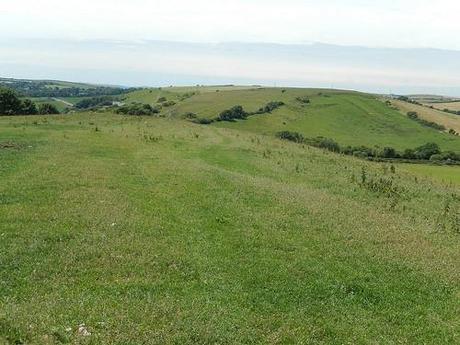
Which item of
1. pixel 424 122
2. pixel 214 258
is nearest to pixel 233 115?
pixel 424 122

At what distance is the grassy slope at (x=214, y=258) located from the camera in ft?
41.4

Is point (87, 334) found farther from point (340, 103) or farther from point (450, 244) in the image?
point (340, 103)

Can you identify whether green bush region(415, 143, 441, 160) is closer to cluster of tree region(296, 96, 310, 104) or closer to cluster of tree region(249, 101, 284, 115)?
cluster of tree region(249, 101, 284, 115)

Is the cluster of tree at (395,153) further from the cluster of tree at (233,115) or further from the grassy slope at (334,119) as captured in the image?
the cluster of tree at (233,115)

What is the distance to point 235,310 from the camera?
13609 millimetres

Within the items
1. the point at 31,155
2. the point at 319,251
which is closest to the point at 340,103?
the point at 31,155

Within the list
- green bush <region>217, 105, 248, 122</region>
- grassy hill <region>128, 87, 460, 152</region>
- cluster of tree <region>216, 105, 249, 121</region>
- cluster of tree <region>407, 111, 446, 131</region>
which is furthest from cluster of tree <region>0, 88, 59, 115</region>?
cluster of tree <region>407, 111, 446, 131</region>

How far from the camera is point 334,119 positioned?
162 metres

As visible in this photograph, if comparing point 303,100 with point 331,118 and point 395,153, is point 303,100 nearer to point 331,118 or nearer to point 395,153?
point 331,118

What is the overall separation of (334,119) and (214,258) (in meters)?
149

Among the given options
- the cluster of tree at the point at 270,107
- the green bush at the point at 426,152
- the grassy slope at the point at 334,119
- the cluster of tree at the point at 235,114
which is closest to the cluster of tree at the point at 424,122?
the grassy slope at the point at 334,119

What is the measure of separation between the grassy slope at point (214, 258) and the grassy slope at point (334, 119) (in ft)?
330

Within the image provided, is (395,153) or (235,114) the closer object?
(395,153)

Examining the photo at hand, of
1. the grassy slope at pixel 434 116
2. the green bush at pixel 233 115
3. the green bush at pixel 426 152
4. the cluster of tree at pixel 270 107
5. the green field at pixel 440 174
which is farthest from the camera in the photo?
the grassy slope at pixel 434 116
